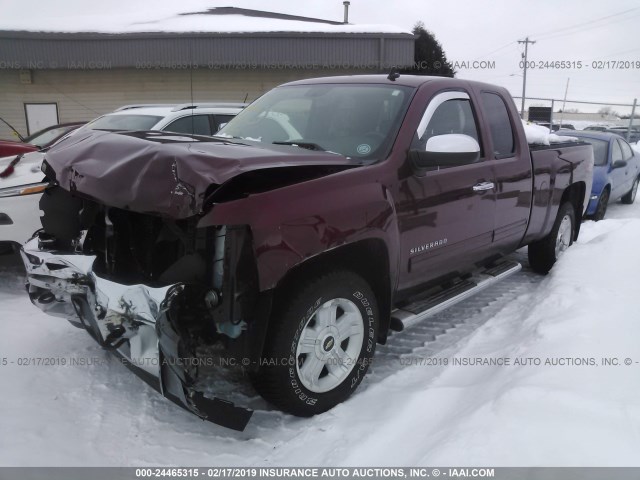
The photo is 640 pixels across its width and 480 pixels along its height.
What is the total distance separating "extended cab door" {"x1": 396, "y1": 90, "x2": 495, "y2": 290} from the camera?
311 cm

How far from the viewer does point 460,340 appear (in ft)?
12.3

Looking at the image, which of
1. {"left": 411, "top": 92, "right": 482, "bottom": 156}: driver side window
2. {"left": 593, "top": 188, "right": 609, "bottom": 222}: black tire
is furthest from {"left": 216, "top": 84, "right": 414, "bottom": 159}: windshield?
{"left": 593, "top": 188, "right": 609, "bottom": 222}: black tire

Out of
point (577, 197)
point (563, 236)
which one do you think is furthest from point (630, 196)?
point (563, 236)

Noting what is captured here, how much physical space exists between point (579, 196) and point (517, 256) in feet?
3.10

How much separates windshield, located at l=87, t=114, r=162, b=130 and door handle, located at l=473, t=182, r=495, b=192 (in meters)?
4.10

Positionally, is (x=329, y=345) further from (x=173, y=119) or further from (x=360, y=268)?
(x=173, y=119)

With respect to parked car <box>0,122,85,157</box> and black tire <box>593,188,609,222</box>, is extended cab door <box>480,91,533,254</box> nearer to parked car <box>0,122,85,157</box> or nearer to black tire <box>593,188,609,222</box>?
black tire <box>593,188,609,222</box>

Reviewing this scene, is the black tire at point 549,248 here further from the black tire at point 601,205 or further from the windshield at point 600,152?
the windshield at point 600,152

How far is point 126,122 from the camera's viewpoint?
253 inches

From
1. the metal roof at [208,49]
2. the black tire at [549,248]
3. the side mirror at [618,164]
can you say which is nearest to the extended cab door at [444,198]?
the black tire at [549,248]

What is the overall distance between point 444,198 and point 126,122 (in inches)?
182

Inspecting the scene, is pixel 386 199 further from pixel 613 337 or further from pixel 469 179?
pixel 613 337

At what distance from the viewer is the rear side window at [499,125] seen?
4113 millimetres

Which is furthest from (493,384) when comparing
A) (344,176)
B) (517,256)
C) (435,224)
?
(517,256)
